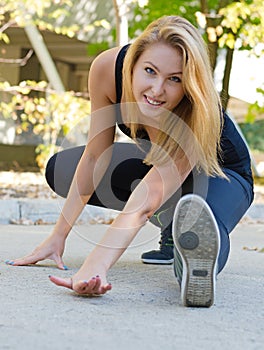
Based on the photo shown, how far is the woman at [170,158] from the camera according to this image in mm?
2432

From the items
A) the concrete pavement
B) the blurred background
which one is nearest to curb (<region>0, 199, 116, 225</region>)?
the blurred background

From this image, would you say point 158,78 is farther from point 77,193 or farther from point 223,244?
point 77,193

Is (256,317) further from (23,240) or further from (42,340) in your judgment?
(23,240)

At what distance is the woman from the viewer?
2432mm

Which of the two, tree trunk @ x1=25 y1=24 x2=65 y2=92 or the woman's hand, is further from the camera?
tree trunk @ x1=25 y1=24 x2=65 y2=92

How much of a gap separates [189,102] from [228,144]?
1.24 ft

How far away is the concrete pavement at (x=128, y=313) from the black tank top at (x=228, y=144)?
1.57 feet

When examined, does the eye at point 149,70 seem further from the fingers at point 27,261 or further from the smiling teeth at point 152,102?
the fingers at point 27,261

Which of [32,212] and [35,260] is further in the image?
[32,212]

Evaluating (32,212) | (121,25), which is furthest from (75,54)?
(32,212)

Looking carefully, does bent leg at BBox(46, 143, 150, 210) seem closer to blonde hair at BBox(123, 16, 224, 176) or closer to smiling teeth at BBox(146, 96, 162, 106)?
blonde hair at BBox(123, 16, 224, 176)

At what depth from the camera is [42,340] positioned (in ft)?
6.44

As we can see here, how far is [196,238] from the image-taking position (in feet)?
7.88

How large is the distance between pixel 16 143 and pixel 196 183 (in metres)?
11.7
